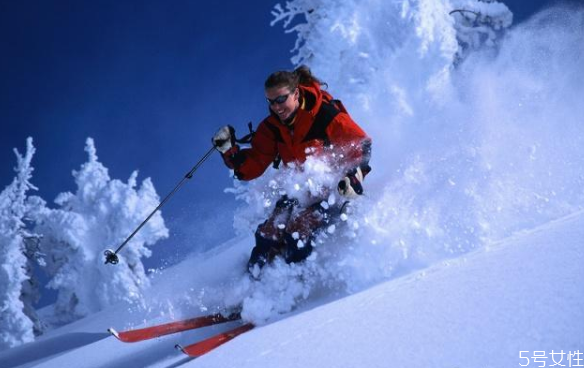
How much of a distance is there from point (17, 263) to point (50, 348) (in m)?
17.1

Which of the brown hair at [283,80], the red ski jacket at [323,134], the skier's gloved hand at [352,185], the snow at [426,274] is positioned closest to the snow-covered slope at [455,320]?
the snow at [426,274]

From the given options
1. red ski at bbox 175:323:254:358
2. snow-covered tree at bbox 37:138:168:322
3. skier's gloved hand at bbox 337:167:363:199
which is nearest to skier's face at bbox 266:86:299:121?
skier's gloved hand at bbox 337:167:363:199

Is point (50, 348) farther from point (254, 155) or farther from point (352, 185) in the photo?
point (352, 185)

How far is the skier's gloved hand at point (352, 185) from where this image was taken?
4043 mm

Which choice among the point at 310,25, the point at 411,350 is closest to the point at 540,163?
the point at 411,350

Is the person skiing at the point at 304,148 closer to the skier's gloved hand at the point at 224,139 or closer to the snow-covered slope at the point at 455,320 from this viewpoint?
the skier's gloved hand at the point at 224,139

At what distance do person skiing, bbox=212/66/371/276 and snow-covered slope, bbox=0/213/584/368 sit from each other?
1.39 meters

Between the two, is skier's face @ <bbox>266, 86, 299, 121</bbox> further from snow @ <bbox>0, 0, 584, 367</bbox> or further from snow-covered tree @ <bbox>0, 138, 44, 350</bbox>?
snow-covered tree @ <bbox>0, 138, 44, 350</bbox>

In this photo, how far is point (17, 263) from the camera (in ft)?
61.5

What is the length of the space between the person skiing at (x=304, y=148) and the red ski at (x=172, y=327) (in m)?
0.59

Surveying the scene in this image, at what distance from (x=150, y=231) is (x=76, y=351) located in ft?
60.8

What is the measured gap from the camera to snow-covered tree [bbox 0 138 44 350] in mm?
18203

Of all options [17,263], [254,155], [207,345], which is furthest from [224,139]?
[17,263]

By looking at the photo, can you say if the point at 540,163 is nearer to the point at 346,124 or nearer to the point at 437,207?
the point at 437,207
